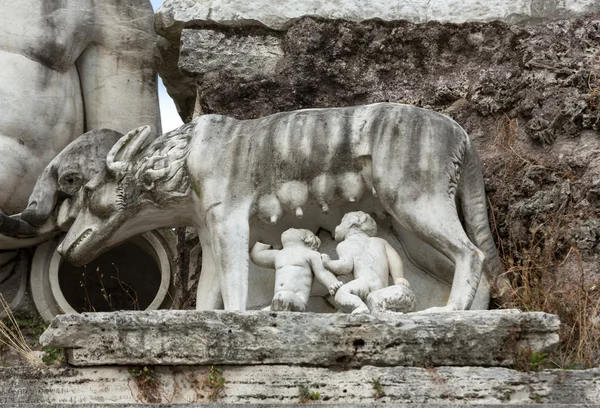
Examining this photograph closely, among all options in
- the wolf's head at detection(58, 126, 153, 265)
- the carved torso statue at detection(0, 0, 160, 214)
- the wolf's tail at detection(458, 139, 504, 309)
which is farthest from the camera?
the carved torso statue at detection(0, 0, 160, 214)

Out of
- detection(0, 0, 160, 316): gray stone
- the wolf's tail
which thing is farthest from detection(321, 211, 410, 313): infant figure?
detection(0, 0, 160, 316): gray stone

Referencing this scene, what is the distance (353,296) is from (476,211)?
2.53 feet

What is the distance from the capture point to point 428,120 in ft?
18.7

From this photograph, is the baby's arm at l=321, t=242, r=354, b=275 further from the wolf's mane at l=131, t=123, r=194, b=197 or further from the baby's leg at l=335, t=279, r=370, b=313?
the wolf's mane at l=131, t=123, r=194, b=197

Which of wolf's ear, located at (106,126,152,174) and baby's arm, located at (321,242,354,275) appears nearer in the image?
baby's arm, located at (321,242,354,275)

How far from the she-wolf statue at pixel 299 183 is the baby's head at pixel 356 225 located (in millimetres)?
70

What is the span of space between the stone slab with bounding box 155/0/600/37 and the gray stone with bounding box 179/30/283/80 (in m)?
0.07

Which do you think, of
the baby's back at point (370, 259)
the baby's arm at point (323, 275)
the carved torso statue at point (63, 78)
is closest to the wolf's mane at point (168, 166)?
the baby's arm at point (323, 275)

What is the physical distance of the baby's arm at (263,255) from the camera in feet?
18.8

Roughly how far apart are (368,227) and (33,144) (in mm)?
1951

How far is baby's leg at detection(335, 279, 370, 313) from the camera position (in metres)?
5.34

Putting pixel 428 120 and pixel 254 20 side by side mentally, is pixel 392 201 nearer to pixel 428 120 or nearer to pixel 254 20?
pixel 428 120

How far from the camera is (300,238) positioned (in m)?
5.71

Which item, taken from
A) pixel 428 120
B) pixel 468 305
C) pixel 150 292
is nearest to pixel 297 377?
pixel 468 305
